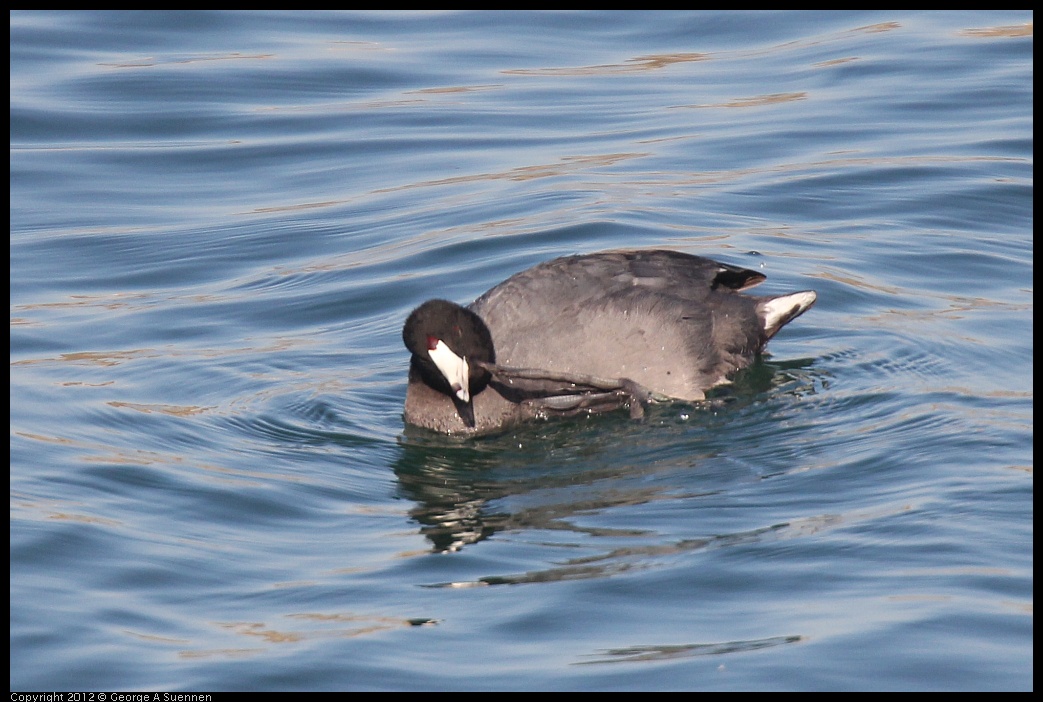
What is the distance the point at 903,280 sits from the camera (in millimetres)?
8555

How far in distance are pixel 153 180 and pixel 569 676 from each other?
7.56 m

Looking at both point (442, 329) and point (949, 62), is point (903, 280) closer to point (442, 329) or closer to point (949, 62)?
point (442, 329)

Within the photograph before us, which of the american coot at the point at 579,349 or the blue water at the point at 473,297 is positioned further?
the american coot at the point at 579,349

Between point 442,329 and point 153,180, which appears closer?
point 442,329

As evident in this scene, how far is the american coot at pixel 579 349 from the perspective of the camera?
270 inches

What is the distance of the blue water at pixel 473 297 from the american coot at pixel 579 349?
0.16 metres

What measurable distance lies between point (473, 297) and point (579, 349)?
5.91 feet

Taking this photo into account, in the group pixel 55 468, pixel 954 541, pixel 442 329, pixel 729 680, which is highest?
pixel 442 329

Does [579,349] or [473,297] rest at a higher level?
A: [473,297]

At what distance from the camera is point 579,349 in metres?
6.88

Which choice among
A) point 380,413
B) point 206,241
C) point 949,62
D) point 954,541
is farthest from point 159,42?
point 954,541

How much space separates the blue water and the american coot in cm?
16

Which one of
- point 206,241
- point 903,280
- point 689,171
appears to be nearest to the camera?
point 903,280

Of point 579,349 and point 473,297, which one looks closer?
point 579,349
